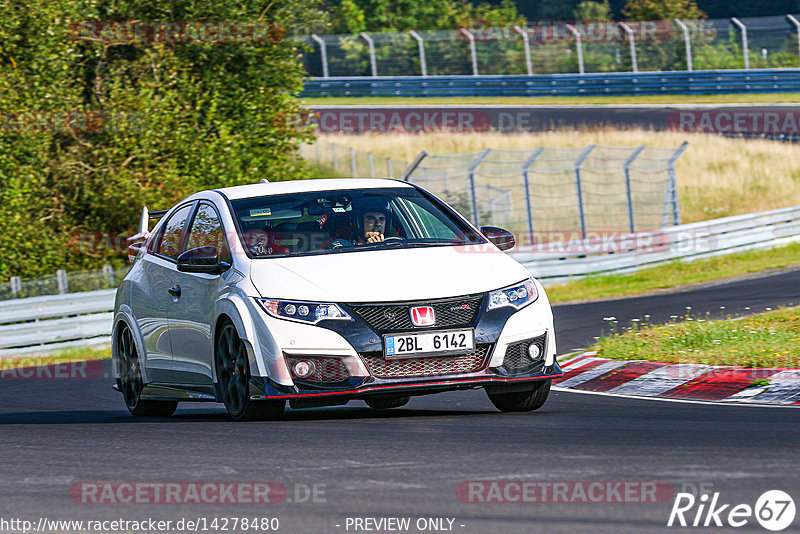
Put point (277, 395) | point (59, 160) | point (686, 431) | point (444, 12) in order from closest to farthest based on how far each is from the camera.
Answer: point (686, 431)
point (277, 395)
point (59, 160)
point (444, 12)

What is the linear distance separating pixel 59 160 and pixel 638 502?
782 inches

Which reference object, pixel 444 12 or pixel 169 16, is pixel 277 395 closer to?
pixel 169 16

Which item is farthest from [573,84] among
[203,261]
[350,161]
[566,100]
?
[203,261]

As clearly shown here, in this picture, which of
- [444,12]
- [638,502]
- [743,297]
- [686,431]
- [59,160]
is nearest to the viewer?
[638,502]

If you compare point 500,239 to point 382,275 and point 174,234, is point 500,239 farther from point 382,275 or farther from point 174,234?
point 174,234

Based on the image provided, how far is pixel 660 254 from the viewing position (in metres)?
24.9

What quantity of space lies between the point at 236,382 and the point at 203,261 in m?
0.83

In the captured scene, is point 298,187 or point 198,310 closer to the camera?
point 198,310

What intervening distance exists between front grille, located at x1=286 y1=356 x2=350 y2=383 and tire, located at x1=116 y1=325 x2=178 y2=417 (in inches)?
96.9

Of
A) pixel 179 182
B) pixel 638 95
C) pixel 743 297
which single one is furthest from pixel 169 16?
pixel 638 95

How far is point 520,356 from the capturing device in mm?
7945

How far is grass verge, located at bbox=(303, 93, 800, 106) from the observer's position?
4341cm

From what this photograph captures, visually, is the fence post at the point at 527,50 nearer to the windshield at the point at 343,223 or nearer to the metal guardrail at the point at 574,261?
the metal guardrail at the point at 574,261

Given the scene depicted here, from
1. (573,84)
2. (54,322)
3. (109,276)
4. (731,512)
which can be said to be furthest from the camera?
(573,84)
